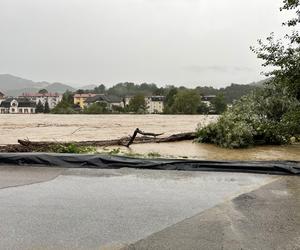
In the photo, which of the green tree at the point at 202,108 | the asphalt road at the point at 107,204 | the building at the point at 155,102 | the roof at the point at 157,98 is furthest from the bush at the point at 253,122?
the roof at the point at 157,98

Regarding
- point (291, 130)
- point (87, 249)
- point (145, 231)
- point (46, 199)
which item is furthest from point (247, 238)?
point (291, 130)

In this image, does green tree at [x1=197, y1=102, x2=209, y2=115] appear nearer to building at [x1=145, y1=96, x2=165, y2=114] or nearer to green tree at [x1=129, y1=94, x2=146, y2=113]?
green tree at [x1=129, y1=94, x2=146, y2=113]

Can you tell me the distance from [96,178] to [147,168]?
4.23 feet

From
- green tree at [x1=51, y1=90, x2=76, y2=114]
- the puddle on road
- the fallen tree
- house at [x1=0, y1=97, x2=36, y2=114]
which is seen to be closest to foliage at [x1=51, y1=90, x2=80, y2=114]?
green tree at [x1=51, y1=90, x2=76, y2=114]

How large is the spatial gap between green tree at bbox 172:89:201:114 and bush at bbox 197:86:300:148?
60.5 metres

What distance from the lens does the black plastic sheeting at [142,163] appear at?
306 inches

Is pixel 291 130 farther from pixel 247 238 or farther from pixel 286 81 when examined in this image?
pixel 247 238

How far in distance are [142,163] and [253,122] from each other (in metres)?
5.81

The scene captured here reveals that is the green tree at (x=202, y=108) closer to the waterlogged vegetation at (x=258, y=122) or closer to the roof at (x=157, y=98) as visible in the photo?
the roof at (x=157, y=98)

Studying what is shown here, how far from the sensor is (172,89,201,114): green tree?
251 feet

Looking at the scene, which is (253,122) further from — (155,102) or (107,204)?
(155,102)

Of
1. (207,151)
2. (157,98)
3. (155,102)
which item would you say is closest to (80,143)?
(207,151)

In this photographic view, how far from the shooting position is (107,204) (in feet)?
17.7

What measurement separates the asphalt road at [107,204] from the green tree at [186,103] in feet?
223
